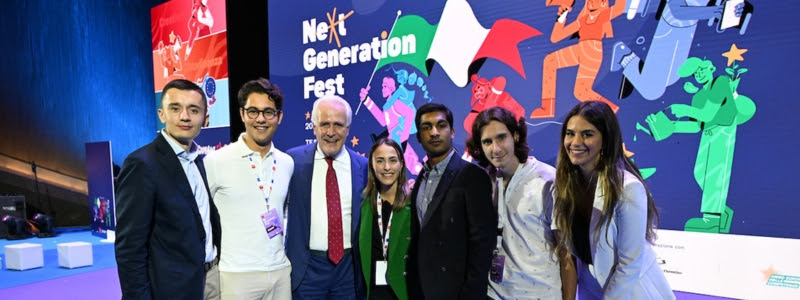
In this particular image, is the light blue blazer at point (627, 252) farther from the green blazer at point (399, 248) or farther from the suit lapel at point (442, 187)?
the green blazer at point (399, 248)

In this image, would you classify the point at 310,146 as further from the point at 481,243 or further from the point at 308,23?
the point at 308,23

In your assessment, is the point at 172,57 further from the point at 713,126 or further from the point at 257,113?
the point at 713,126

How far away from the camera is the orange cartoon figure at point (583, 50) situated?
335 centimetres

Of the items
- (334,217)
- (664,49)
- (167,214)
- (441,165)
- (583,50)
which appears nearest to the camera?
(167,214)

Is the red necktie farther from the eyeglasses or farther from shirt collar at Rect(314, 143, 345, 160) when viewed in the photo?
the eyeglasses

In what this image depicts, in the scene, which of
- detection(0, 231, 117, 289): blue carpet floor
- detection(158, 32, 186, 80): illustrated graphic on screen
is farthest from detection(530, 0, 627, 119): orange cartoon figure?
detection(158, 32, 186, 80): illustrated graphic on screen

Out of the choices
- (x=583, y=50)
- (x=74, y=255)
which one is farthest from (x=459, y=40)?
(x=74, y=255)

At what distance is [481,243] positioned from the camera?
2131mm

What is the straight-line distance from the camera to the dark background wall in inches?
294

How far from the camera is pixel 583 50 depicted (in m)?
3.44

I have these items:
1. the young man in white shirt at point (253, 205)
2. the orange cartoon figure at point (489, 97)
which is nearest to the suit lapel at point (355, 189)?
the young man in white shirt at point (253, 205)

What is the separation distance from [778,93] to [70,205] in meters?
9.67

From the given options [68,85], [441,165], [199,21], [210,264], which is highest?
[199,21]

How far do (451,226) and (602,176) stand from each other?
27.9 inches
